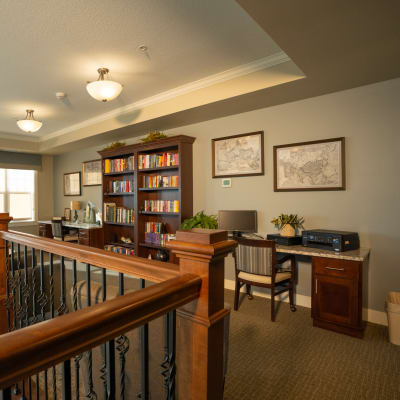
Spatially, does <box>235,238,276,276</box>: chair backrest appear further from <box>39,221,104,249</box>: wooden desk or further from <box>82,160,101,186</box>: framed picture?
<box>82,160,101,186</box>: framed picture

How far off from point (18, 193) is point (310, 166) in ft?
23.3

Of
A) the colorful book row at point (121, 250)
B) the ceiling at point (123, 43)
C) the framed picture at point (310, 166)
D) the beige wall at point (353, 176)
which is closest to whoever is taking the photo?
the ceiling at point (123, 43)

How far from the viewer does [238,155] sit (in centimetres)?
407

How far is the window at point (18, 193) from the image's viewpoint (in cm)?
711

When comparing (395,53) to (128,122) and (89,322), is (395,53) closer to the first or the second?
(89,322)

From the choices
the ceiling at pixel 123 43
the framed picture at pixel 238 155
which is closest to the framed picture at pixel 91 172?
the ceiling at pixel 123 43

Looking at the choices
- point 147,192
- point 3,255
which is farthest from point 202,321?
point 147,192

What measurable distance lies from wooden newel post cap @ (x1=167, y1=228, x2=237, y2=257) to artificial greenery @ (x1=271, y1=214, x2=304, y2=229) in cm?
273

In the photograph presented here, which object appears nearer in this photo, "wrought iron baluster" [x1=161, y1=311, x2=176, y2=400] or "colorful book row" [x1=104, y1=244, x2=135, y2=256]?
"wrought iron baluster" [x1=161, y1=311, x2=176, y2=400]

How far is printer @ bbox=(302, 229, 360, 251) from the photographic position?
286 centimetres

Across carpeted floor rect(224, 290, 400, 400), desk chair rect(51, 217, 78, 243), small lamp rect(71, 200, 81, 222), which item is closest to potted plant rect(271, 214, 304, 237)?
carpeted floor rect(224, 290, 400, 400)

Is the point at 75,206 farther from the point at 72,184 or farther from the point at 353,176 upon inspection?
the point at 353,176

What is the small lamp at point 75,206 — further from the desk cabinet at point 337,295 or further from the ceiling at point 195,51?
the desk cabinet at point 337,295

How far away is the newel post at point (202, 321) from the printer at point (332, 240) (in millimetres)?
2308
